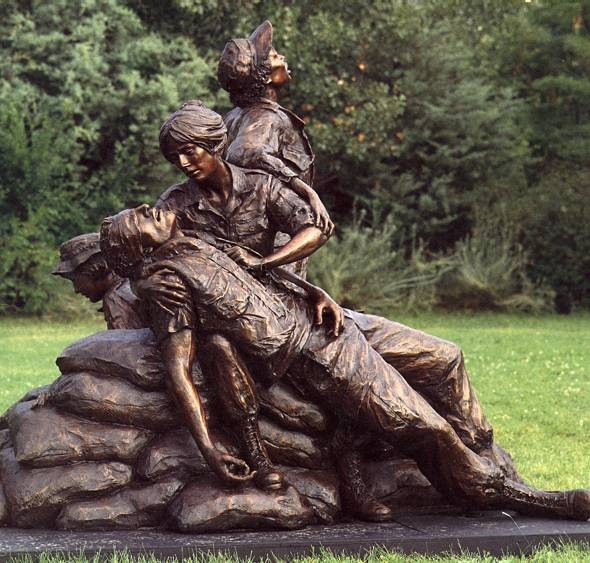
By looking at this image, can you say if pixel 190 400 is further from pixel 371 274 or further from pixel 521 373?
pixel 371 274

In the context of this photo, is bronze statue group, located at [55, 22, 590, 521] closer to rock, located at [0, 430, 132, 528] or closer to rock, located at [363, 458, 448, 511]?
rock, located at [363, 458, 448, 511]

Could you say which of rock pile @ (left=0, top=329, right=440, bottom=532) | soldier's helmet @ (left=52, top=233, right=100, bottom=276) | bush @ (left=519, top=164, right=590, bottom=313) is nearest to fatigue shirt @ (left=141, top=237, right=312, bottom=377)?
rock pile @ (left=0, top=329, right=440, bottom=532)

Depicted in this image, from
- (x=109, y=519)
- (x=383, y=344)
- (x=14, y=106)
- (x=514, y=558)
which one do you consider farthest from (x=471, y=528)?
(x=14, y=106)

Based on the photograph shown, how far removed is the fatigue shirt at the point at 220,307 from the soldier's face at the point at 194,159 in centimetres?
35

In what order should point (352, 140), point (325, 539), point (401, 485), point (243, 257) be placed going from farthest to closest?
point (352, 140)
point (401, 485)
point (243, 257)
point (325, 539)

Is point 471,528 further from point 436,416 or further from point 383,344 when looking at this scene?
point 383,344

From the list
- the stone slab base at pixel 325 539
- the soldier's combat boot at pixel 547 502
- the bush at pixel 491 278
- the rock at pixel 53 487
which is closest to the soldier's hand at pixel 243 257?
the rock at pixel 53 487

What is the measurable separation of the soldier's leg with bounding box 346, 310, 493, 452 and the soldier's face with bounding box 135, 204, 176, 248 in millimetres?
1027

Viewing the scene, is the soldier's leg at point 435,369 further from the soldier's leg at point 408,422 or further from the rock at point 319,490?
the rock at point 319,490

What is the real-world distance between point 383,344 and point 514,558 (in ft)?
4.08

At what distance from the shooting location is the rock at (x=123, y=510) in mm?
5117

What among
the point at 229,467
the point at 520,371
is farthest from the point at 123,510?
the point at 520,371

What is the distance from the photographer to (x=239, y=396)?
516 centimetres

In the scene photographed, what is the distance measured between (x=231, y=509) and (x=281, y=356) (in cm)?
73
